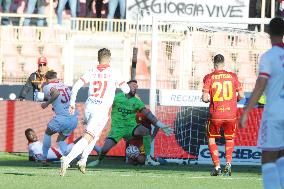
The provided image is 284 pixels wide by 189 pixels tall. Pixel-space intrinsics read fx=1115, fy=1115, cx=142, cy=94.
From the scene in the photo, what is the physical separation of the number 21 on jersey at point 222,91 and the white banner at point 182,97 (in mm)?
3181

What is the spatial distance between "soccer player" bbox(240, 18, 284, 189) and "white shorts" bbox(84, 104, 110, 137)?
18.9 feet

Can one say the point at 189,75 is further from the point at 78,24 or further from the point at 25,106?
the point at 78,24

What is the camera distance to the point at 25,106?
2273 centimetres

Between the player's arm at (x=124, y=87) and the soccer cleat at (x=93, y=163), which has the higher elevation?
the player's arm at (x=124, y=87)

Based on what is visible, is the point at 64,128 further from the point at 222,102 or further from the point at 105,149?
the point at 222,102

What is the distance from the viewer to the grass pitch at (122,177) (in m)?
15.0

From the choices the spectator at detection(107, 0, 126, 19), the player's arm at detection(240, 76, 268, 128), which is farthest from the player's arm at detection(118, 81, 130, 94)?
the spectator at detection(107, 0, 126, 19)

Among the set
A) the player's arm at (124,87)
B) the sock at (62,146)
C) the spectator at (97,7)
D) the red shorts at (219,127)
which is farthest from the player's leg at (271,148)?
the spectator at (97,7)

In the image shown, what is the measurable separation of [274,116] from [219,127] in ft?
23.2

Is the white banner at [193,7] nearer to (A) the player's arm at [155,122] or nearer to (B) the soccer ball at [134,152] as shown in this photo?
(A) the player's arm at [155,122]

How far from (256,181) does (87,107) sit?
2.79 meters

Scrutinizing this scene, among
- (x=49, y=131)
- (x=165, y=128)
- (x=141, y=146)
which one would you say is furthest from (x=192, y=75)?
(x=49, y=131)

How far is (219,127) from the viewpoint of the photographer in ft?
59.7

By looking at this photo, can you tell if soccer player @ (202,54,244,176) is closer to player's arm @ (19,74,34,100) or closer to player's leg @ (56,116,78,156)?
player's leg @ (56,116,78,156)
